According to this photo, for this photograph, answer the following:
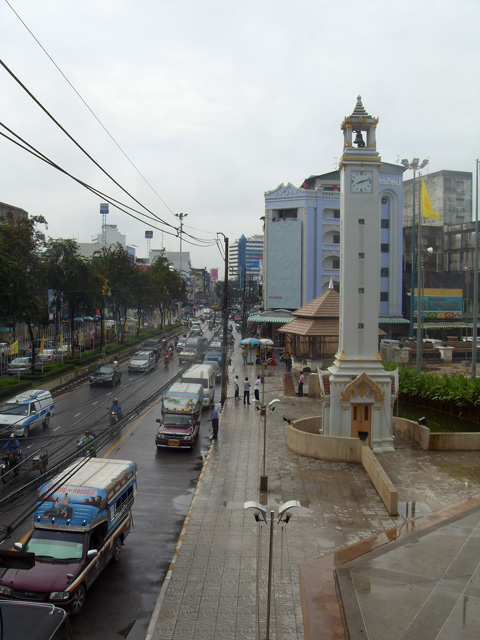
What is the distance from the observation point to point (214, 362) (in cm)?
4162

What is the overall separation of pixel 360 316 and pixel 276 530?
983 cm

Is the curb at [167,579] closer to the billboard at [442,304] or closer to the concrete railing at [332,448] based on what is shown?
the concrete railing at [332,448]

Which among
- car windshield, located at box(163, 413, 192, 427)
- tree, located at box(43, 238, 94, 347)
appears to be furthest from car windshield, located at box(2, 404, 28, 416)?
tree, located at box(43, 238, 94, 347)

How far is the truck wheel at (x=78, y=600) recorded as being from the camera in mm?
9891

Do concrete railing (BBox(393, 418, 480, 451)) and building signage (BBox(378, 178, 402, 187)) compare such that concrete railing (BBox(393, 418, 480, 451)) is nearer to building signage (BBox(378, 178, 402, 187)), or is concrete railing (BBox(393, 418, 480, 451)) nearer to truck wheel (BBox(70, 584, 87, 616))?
truck wheel (BBox(70, 584, 87, 616))

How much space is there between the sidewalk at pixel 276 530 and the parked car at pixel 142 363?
56.5ft

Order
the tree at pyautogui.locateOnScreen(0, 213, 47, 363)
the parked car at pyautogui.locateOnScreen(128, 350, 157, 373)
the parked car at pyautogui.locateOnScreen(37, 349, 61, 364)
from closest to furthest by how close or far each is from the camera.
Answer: the tree at pyautogui.locateOnScreen(0, 213, 47, 363) < the parked car at pyautogui.locateOnScreen(128, 350, 157, 373) < the parked car at pyautogui.locateOnScreen(37, 349, 61, 364)

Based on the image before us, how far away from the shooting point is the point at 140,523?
1445cm

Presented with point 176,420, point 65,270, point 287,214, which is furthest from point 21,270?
point 287,214

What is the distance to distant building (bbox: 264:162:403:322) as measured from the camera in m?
60.2

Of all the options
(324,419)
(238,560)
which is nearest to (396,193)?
(324,419)

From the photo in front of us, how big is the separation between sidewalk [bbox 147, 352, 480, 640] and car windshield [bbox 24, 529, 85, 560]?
1.87 metres

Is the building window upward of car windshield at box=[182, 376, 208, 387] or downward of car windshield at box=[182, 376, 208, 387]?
upward

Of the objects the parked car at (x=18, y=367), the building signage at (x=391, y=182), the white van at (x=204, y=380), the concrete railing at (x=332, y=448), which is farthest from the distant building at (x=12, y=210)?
the concrete railing at (x=332, y=448)
